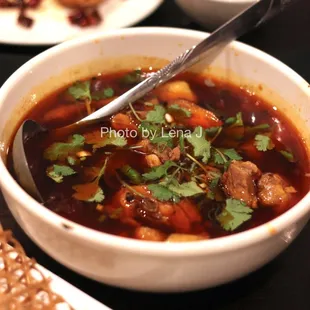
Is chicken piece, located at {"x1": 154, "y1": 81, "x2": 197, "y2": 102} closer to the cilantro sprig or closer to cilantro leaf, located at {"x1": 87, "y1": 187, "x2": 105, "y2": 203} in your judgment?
the cilantro sprig

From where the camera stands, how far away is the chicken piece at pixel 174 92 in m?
1.59

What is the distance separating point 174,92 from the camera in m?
1.60

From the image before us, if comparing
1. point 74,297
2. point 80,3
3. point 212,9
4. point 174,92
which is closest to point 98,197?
point 74,297

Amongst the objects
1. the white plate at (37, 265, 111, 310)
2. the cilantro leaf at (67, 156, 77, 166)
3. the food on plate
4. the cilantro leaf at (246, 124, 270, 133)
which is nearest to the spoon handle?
the cilantro leaf at (67, 156, 77, 166)

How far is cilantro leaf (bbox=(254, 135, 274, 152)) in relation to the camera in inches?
56.4

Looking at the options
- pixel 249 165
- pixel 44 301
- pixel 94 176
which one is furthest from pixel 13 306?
pixel 249 165

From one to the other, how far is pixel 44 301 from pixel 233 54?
90 centimetres

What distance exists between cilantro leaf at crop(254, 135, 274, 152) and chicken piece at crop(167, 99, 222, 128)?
0.39 feet

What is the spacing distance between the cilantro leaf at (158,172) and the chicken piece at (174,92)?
338 mm

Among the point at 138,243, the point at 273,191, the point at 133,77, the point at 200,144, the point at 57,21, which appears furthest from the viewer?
the point at 57,21

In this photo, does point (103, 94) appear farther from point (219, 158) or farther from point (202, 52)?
point (219, 158)

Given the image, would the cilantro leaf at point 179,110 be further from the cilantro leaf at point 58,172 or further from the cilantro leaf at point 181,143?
the cilantro leaf at point 58,172

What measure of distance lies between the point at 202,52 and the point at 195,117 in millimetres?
200

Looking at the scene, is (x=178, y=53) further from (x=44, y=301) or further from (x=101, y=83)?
(x=44, y=301)
